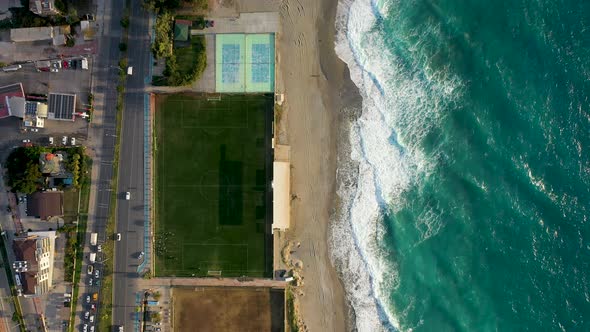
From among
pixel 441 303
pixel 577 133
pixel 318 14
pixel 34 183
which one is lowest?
pixel 441 303

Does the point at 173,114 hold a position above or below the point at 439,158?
above

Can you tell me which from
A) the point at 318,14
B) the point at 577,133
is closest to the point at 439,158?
the point at 577,133

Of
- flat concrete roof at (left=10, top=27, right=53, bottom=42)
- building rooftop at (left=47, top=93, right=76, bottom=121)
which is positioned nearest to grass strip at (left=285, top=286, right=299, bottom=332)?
building rooftop at (left=47, top=93, right=76, bottom=121)

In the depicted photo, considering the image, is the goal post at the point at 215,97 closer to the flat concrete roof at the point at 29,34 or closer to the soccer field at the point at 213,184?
the soccer field at the point at 213,184

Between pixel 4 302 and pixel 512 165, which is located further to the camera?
pixel 4 302

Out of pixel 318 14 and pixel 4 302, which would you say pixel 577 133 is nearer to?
pixel 318 14

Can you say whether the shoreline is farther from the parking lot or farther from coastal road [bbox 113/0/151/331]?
the parking lot
